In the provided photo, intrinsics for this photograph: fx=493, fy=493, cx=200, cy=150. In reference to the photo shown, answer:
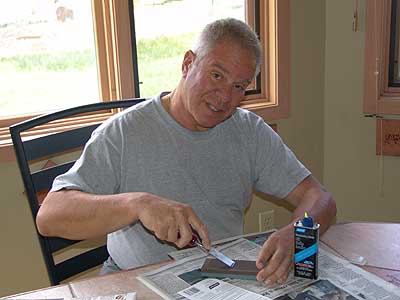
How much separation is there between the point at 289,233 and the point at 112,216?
0.43 meters

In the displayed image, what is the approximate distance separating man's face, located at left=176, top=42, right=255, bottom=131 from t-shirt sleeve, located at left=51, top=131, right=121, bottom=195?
0.25 meters

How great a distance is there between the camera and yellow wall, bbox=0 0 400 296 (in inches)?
96.9

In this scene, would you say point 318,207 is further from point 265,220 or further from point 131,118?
point 265,220

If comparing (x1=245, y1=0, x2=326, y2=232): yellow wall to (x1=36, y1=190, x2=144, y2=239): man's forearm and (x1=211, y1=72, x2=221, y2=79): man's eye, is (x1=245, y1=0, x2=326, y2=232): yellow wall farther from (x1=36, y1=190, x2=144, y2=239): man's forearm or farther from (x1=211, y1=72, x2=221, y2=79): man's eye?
(x1=36, y1=190, x2=144, y2=239): man's forearm

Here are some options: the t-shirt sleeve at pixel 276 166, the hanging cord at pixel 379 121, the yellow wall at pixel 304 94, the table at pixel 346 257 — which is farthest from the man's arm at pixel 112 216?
the hanging cord at pixel 379 121

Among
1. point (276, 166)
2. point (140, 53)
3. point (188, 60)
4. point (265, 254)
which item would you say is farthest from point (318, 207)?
point (140, 53)

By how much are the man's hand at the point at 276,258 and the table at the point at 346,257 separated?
0.46 ft

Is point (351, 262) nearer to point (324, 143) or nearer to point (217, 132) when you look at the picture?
point (217, 132)

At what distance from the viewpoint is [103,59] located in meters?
2.06

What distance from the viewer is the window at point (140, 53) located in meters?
2.01

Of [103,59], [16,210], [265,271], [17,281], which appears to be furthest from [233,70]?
[17,281]

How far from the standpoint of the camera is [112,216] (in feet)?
3.79

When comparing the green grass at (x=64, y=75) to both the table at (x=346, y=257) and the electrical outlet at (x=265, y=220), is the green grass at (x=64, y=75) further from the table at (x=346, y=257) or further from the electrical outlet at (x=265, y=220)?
the table at (x=346, y=257)

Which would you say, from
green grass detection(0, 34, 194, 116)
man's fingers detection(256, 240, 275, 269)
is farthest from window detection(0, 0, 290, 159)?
man's fingers detection(256, 240, 275, 269)
